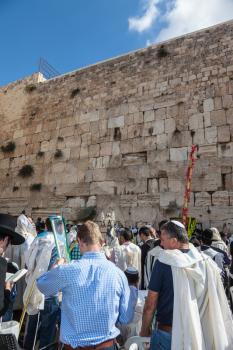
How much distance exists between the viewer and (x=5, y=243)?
8.06 feet

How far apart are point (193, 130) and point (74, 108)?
16.4 ft

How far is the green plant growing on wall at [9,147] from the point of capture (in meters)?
12.9

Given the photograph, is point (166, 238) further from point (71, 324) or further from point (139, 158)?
point (139, 158)

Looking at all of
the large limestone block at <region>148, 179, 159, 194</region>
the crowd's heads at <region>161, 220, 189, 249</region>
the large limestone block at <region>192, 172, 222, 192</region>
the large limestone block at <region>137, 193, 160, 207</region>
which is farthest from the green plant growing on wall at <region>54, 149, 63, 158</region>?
the crowd's heads at <region>161, 220, 189, 249</region>

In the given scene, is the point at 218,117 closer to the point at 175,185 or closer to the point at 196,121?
the point at 196,121

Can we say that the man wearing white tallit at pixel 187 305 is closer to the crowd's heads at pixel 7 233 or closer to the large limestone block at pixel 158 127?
the crowd's heads at pixel 7 233

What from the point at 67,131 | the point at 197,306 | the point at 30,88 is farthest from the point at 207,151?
the point at 30,88

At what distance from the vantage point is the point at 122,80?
1085cm

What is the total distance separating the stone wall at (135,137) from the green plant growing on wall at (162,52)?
0.04 m

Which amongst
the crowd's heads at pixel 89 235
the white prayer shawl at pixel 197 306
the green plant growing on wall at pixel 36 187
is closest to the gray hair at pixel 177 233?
the white prayer shawl at pixel 197 306

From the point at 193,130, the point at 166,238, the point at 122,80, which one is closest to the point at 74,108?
the point at 122,80

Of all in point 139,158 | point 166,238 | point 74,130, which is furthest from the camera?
point 74,130

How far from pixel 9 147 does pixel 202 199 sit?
8.59 meters

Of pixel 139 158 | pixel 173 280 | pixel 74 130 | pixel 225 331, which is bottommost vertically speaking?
pixel 225 331
